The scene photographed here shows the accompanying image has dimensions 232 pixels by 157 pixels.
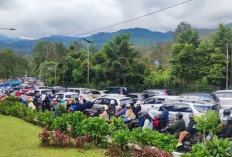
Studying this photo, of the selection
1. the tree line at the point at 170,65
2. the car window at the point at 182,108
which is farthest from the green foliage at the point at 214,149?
the tree line at the point at 170,65

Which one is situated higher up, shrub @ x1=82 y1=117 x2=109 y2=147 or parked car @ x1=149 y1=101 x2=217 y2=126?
parked car @ x1=149 y1=101 x2=217 y2=126

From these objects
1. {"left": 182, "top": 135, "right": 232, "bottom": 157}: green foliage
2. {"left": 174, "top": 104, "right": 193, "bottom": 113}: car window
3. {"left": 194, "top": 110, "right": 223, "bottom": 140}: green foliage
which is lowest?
{"left": 182, "top": 135, "right": 232, "bottom": 157}: green foliage

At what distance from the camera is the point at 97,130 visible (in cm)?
955

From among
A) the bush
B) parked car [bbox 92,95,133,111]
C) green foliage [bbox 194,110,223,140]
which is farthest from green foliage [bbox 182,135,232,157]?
parked car [bbox 92,95,133,111]

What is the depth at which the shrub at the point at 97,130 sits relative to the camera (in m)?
9.49

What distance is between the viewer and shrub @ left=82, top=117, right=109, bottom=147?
374 inches

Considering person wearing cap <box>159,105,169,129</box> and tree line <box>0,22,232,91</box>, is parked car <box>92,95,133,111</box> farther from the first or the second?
tree line <box>0,22,232,91</box>

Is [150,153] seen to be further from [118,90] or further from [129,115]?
[118,90]

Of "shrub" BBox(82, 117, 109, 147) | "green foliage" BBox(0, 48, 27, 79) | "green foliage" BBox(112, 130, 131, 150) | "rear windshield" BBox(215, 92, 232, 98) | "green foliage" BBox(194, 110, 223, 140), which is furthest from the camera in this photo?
"green foliage" BBox(0, 48, 27, 79)

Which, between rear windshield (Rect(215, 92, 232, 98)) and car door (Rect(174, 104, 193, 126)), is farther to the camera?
rear windshield (Rect(215, 92, 232, 98))

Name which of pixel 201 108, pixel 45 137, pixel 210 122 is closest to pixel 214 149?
pixel 210 122

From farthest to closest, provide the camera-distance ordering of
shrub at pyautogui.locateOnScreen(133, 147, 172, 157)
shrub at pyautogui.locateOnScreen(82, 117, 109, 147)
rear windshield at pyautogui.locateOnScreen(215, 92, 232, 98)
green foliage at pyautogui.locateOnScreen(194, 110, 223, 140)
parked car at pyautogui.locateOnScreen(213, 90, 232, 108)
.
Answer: rear windshield at pyautogui.locateOnScreen(215, 92, 232, 98), parked car at pyautogui.locateOnScreen(213, 90, 232, 108), shrub at pyautogui.locateOnScreen(82, 117, 109, 147), shrub at pyautogui.locateOnScreen(133, 147, 172, 157), green foliage at pyautogui.locateOnScreen(194, 110, 223, 140)

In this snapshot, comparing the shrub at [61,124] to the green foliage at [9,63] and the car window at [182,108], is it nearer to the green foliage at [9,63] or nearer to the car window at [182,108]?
the car window at [182,108]

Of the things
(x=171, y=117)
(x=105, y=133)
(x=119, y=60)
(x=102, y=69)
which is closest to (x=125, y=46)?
(x=119, y=60)
